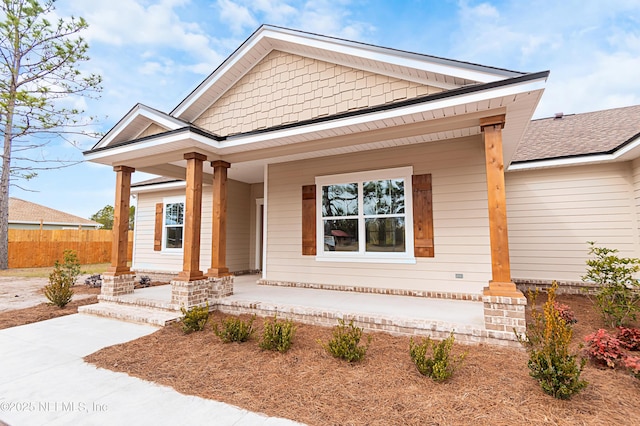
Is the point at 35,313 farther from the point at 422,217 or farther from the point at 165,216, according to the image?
the point at 422,217

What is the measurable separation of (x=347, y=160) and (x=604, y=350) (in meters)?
5.02

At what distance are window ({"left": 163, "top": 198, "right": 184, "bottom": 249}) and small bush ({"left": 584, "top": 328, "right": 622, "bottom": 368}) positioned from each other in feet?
32.8

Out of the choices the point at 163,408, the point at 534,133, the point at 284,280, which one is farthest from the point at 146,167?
the point at 534,133

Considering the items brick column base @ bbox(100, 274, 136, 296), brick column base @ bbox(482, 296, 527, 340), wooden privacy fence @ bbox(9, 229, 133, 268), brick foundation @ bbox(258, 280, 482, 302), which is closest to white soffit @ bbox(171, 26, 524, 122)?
brick column base @ bbox(482, 296, 527, 340)

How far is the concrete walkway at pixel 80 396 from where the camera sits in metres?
2.38

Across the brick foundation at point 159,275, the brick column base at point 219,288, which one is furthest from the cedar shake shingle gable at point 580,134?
the brick foundation at point 159,275

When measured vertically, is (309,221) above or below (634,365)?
above

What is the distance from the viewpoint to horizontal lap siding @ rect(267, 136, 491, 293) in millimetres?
5496

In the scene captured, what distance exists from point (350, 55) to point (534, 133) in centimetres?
661

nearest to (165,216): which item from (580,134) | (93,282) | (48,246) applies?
(93,282)

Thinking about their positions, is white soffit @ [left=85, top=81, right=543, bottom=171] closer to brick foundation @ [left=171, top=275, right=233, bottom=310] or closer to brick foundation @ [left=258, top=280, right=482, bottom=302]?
brick foundation @ [left=171, top=275, right=233, bottom=310]

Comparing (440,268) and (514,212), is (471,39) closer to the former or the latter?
(514,212)

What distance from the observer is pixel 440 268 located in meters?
5.69

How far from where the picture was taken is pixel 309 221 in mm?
7000
